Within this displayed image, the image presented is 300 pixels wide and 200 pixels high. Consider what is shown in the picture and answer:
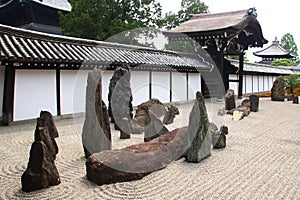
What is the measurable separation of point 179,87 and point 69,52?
7.82 m

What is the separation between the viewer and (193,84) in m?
18.4

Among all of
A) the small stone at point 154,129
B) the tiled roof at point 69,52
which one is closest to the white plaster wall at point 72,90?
the tiled roof at point 69,52

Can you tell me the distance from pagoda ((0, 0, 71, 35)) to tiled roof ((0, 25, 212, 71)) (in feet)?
29.8

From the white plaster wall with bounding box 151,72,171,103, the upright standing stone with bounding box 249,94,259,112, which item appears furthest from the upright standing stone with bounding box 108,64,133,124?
the upright standing stone with bounding box 249,94,259,112

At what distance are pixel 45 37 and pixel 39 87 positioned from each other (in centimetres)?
253

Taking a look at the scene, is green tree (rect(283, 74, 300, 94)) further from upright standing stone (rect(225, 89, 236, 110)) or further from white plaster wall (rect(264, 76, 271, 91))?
upright standing stone (rect(225, 89, 236, 110))

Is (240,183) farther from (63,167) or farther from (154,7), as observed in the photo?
(154,7)

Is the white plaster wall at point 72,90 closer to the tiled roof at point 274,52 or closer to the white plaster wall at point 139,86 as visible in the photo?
the white plaster wall at point 139,86

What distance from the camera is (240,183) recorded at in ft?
14.4

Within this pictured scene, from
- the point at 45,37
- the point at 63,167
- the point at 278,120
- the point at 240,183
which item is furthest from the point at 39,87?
the point at 278,120

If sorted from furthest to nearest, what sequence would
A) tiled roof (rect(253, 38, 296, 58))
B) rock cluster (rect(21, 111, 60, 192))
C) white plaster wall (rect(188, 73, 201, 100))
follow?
tiled roof (rect(253, 38, 296, 58))
white plaster wall (rect(188, 73, 201, 100))
rock cluster (rect(21, 111, 60, 192))

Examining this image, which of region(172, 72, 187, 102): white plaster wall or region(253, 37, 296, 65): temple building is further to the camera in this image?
region(253, 37, 296, 65): temple building

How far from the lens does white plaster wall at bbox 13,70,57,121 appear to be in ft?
32.0

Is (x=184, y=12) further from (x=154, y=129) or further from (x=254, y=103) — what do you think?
(x=154, y=129)
